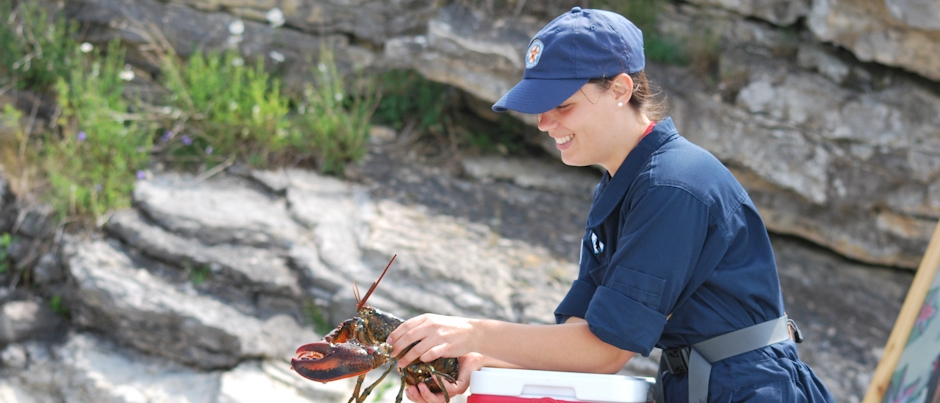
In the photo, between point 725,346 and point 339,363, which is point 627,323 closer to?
point 725,346

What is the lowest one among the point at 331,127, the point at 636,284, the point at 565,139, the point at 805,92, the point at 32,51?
the point at 331,127

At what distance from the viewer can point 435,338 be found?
1.68 metres

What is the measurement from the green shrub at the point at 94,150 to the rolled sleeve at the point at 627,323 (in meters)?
4.14

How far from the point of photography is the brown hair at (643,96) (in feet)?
5.61

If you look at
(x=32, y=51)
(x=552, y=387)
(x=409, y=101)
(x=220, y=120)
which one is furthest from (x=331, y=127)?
(x=552, y=387)

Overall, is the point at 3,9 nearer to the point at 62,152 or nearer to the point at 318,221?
the point at 62,152

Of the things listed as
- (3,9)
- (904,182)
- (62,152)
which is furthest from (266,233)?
(904,182)

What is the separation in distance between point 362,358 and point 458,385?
286 mm

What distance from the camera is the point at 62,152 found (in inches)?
208

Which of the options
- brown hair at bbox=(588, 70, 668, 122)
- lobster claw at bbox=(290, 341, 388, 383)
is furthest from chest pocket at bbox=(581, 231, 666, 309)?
lobster claw at bbox=(290, 341, 388, 383)

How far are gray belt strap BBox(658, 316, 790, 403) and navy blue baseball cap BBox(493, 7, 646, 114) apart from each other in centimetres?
62

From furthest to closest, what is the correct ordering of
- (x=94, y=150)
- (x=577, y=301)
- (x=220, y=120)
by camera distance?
(x=220, y=120) → (x=94, y=150) → (x=577, y=301)

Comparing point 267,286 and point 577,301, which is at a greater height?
point 577,301

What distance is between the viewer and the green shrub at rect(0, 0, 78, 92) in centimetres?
589
